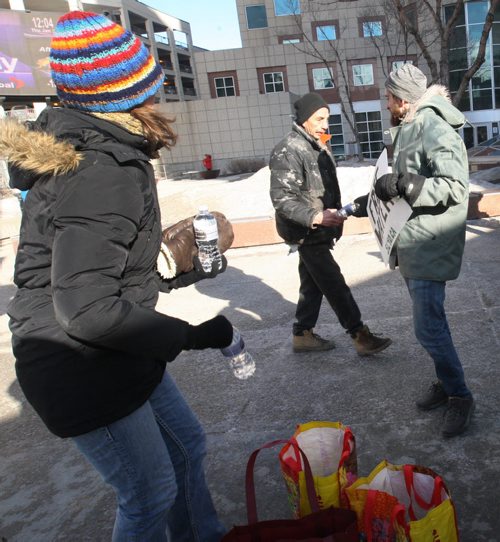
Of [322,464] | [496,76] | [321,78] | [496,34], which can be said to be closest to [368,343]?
[322,464]

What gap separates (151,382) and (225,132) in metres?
30.2

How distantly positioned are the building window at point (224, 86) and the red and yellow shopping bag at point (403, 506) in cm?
3989

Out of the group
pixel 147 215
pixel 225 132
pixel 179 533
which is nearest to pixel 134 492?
pixel 179 533

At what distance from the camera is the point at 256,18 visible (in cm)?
3925

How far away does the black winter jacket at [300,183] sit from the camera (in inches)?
148

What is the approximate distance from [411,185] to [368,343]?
5.50 feet

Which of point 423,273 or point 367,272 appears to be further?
point 367,272

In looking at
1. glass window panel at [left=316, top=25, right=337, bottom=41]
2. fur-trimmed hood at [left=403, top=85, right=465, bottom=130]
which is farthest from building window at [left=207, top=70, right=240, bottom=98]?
fur-trimmed hood at [left=403, top=85, right=465, bottom=130]

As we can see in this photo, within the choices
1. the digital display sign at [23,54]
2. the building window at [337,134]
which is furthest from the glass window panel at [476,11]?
the digital display sign at [23,54]

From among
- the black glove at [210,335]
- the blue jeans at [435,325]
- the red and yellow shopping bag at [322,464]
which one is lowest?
the red and yellow shopping bag at [322,464]

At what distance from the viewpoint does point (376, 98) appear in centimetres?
3731

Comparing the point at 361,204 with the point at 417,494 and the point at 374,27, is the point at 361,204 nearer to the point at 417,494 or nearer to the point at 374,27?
the point at 417,494

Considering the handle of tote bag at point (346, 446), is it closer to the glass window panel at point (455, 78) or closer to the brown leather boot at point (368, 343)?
the brown leather boot at point (368, 343)

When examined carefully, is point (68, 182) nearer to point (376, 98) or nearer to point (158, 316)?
point (158, 316)
